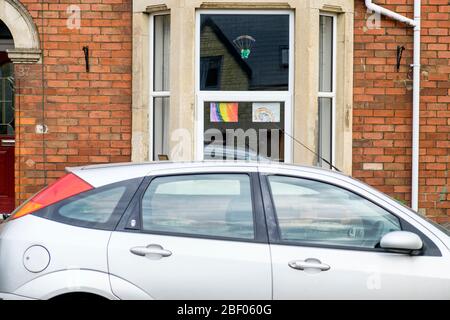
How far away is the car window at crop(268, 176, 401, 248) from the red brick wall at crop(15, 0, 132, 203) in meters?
4.79

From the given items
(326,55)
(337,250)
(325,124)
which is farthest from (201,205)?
(326,55)

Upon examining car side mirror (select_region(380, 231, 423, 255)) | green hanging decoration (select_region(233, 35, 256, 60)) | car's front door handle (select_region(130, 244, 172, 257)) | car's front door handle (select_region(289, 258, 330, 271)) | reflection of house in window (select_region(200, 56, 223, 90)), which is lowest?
car's front door handle (select_region(289, 258, 330, 271))

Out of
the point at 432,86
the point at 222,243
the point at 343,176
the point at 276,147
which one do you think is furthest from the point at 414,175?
the point at 222,243

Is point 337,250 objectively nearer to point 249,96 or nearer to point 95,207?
point 95,207

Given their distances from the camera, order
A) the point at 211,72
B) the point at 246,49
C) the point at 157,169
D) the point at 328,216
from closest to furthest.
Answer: the point at 328,216
the point at 157,169
the point at 246,49
the point at 211,72

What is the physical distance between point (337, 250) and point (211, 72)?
16.0ft

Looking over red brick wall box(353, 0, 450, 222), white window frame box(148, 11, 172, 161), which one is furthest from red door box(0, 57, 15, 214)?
red brick wall box(353, 0, 450, 222)

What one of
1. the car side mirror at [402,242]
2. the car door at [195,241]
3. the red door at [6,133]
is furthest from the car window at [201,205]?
the red door at [6,133]

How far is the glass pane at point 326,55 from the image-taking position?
9.02 meters

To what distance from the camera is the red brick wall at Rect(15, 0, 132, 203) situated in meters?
8.94

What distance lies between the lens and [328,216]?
4.45 meters

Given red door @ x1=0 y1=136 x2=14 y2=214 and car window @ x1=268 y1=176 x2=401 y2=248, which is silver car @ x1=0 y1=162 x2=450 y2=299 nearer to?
car window @ x1=268 y1=176 x2=401 y2=248
